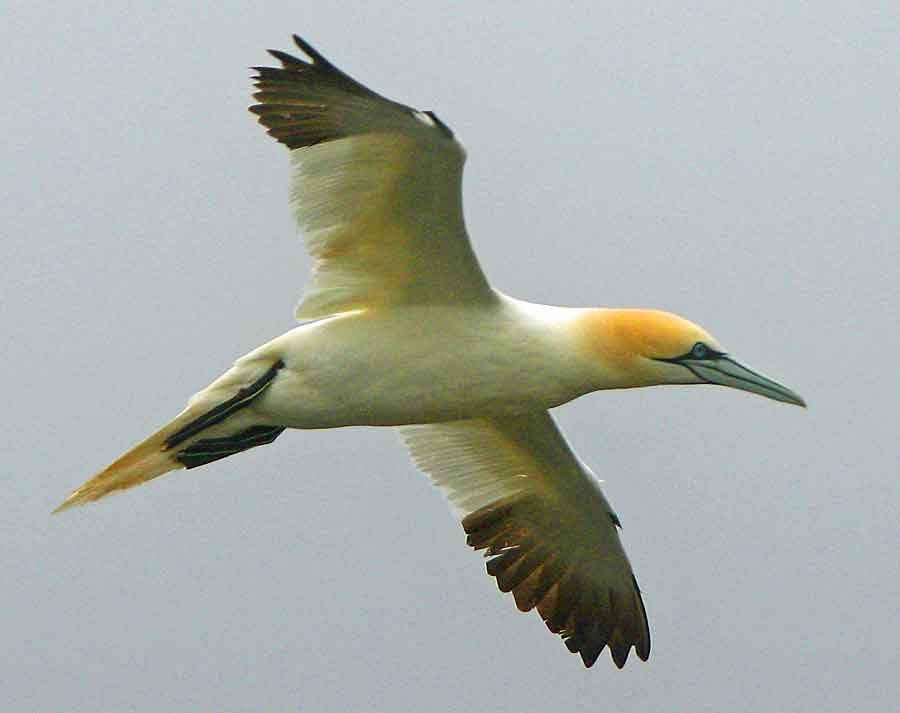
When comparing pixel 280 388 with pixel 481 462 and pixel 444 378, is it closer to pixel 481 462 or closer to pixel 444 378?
pixel 444 378

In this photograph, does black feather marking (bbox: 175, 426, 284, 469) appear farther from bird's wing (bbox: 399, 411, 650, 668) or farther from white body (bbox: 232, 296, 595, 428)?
bird's wing (bbox: 399, 411, 650, 668)

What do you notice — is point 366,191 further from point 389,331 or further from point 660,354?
point 660,354

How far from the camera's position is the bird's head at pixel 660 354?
367 inches

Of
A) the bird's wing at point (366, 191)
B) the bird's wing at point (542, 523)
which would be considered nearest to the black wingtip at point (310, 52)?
the bird's wing at point (366, 191)

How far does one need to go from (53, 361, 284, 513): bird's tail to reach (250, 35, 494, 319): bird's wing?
1.83 ft

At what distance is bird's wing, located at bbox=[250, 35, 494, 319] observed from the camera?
8648 millimetres

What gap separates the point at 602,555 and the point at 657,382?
84.7 inches

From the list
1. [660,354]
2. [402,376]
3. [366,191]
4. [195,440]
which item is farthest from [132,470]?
[660,354]

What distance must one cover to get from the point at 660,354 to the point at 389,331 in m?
1.39

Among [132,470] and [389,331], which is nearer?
[389,331]

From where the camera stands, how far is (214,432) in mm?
9797

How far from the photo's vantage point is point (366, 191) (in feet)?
29.9

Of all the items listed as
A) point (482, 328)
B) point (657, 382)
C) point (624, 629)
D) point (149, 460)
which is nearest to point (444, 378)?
point (482, 328)

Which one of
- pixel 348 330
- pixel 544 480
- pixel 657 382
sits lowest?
pixel 544 480
